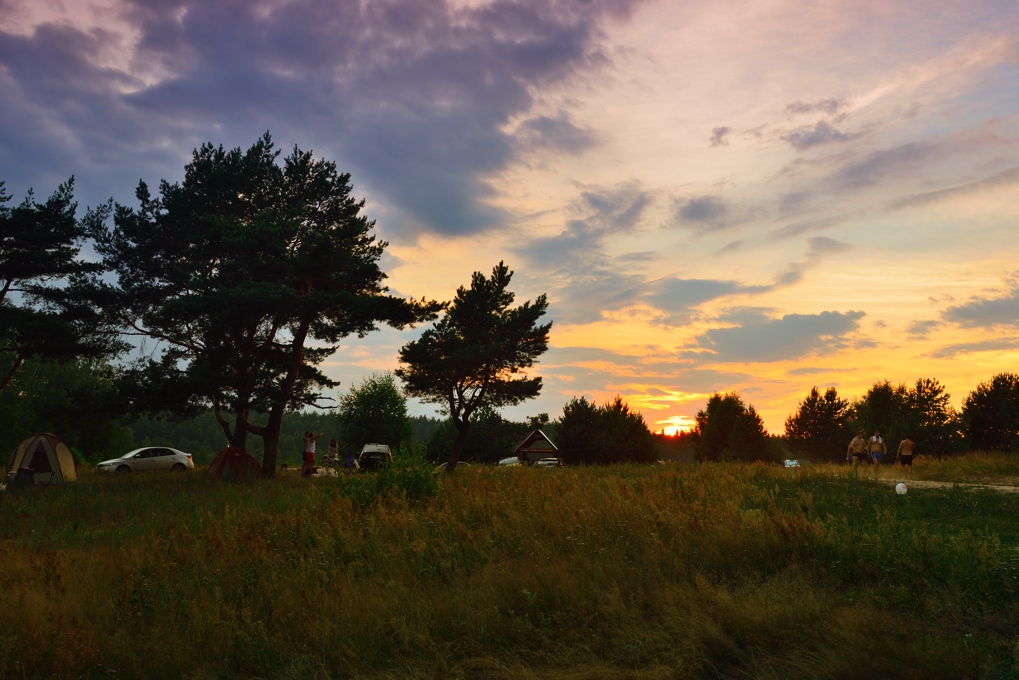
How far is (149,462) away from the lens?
3228cm

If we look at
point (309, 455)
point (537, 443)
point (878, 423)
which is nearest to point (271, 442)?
point (309, 455)

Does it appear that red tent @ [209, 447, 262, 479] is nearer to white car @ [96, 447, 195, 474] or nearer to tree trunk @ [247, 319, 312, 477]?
tree trunk @ [247, 319, 312, 477]

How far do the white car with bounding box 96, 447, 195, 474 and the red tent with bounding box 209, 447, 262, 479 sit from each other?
29.1 ft

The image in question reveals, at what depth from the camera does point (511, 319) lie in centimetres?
3331

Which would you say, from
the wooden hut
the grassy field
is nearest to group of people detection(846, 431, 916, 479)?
the grassy field

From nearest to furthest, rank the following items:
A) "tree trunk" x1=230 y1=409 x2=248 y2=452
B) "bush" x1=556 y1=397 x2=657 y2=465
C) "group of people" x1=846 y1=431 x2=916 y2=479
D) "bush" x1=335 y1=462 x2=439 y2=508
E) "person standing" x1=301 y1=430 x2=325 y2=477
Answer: "bush" x1=335 y1=462 x2=439 y2=508 < "group of people" x1=846 y1=431 x2=916 y2=479 < "person standing" x1=301 y1=430 x2=325 y2=477 < "tree trunk" x1=230 y1=409 x2=248 y2=452 < "bush" x1=556 y1=397 x2=657 y2=465

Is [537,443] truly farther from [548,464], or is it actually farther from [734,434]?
[548,464]

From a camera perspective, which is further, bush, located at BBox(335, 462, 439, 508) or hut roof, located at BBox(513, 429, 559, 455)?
hut roof, located at BBox(513, 429, 559, 455)

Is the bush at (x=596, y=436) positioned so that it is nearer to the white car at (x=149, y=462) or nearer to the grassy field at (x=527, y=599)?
the white car at (x=149, y=462)

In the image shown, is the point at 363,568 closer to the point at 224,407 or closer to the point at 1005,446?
the point at 224,407

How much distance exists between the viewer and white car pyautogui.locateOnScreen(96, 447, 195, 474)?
102 feet

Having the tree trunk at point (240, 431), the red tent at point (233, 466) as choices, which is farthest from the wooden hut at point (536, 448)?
the red tent at point (233, 466)

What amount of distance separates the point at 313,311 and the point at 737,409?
178 feet

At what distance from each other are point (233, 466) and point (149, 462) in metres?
11.2
